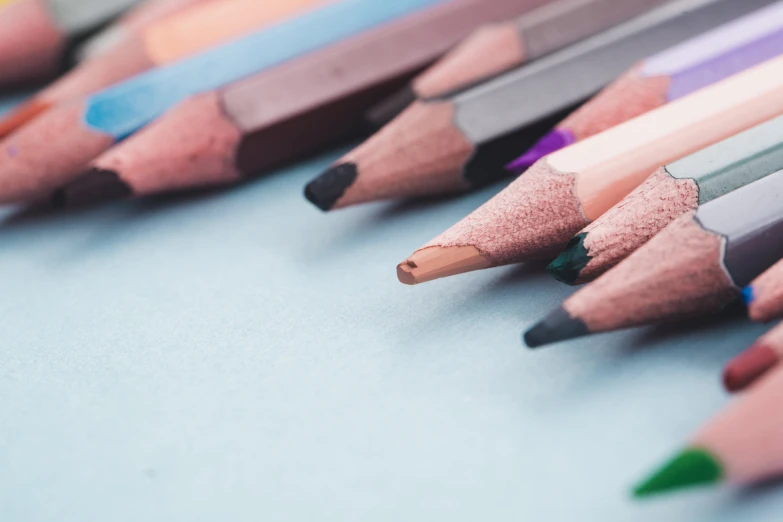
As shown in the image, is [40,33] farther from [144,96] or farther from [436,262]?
[436,262]

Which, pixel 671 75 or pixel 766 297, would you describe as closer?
pixel 766 297

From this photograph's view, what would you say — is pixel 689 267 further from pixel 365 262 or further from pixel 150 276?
pixel 150 276

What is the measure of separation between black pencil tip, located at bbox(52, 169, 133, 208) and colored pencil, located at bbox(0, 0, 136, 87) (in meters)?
0.32

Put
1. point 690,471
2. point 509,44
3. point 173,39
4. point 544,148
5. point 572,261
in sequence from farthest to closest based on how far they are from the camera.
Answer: point 173,39, point 509,44, point 544,148, point 572,261, point 690,471

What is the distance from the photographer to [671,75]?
570 mm

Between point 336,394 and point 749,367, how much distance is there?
17 centimetres

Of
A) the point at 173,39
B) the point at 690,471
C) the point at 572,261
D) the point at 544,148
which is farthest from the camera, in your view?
the point at 173,39

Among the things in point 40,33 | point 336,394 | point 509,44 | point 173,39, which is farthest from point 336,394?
point 40,33

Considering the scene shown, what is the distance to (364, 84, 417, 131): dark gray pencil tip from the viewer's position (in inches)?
26.2

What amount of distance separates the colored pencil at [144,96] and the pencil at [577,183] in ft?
1.00

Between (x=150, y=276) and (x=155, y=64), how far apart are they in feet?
0.84

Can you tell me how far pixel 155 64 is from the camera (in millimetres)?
774

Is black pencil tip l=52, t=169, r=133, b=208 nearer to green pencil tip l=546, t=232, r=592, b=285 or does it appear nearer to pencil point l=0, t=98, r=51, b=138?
pencil point l=0, t=98, r=51, b=138

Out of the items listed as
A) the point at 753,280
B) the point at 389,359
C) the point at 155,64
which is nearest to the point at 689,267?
the point at 753,280
